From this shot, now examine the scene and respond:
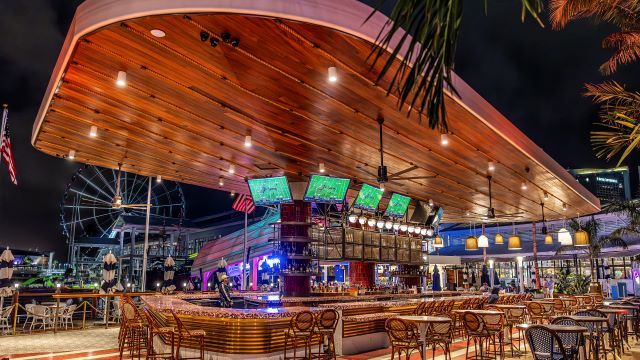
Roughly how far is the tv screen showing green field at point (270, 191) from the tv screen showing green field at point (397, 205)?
4.03 metres

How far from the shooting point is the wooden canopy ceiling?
15.4ft

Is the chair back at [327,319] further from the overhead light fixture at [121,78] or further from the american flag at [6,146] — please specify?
the american flag at [6,146]

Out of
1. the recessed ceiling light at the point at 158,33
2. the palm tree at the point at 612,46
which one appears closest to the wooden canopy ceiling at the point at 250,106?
the recessed ceiling light at the point at 158,33

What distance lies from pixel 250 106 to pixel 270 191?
176 inches

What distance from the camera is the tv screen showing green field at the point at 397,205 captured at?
13.9 m

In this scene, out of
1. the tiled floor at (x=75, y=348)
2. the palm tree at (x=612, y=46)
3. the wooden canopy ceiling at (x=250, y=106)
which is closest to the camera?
the wooden canopy ceiling at (x=250, y=106)

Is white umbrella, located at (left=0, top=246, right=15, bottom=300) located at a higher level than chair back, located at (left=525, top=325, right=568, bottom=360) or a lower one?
higher

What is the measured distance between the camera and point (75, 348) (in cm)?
1000

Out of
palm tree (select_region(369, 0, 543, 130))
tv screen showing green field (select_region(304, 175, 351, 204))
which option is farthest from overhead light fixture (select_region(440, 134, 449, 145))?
palm tree (select_region(369, 0, 543, 130))

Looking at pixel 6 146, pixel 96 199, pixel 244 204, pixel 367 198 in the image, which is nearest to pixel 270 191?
pixel 367 198

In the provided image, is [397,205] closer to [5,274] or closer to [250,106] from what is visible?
[250,106]

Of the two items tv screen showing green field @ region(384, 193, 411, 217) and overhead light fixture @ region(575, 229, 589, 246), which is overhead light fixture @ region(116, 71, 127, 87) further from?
overhead light fixture @ region(575, 229, 589, 246)

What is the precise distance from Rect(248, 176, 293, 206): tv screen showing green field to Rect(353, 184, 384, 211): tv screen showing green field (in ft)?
6.89

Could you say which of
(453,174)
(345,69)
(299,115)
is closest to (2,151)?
(299,115)
